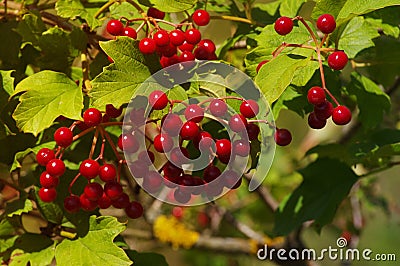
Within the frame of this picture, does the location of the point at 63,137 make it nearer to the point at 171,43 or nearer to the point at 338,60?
the point at 171,43

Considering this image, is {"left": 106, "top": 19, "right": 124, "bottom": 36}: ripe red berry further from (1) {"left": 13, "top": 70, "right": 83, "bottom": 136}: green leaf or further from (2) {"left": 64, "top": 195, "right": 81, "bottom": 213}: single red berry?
(2) {"left": 64, "top": 195, "right": 81, "bottom": 213}: single red berry

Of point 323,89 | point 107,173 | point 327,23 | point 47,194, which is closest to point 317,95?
point 323,89

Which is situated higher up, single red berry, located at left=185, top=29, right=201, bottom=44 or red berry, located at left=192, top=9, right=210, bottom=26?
single red berry, located at left=185, top=29, right=201, bottom=44

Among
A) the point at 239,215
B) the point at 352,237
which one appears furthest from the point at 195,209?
the point at 352,237

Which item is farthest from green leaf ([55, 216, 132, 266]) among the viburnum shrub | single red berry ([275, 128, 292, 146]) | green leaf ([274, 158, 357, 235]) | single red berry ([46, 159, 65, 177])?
green leaf ([274, 158, 357, 235])

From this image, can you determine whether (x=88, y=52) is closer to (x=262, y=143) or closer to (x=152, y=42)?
(x=152, y=42)

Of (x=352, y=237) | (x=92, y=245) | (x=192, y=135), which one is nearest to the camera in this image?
(x=192, y=135)
